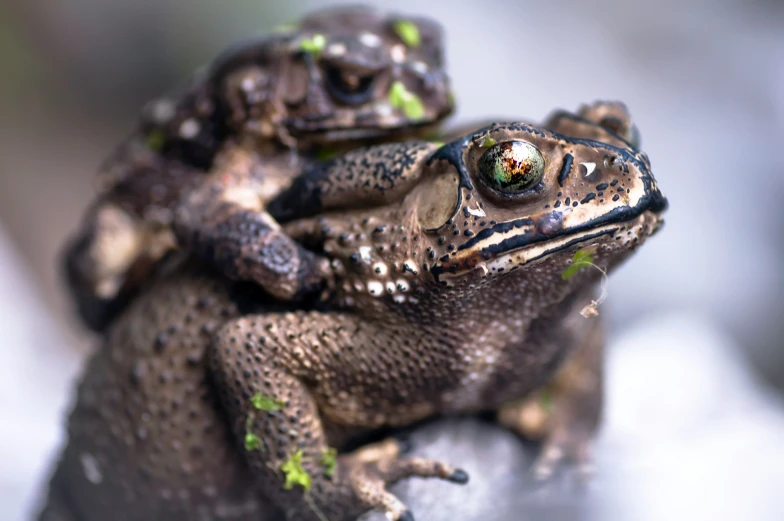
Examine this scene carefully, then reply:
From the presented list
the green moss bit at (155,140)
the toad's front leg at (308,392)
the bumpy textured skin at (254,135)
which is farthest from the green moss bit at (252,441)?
the green moss bit at (155,140)

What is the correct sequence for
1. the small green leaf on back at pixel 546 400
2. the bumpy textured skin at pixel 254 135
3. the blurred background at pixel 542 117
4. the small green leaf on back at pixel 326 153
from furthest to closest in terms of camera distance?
1. the blurred background at pixel 542 117
2. the small green leaf on back at pixel 546 400
3. the small green leaf on back at pixel 326 153
4. the bumpy textured skin at pixel 254 135

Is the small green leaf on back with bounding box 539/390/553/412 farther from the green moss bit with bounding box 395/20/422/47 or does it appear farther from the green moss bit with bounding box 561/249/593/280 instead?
the green moss bit with bounding box 395/20/422/47

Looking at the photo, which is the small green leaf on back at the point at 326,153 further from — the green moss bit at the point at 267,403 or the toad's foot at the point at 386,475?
the toad's foot at the point at 386,475

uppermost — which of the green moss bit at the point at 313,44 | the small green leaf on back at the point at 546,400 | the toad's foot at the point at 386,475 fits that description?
the green moss bit at the point at 313,44

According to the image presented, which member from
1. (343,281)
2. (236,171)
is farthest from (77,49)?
(343,281)

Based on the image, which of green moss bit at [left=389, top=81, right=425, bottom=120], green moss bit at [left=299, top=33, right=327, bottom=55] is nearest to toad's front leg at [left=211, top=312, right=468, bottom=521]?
green moss bit at [left=389, top=81, right=425, bottom=120]

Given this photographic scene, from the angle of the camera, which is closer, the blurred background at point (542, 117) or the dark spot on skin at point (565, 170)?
the dark spot on skin at point (565, 170)
